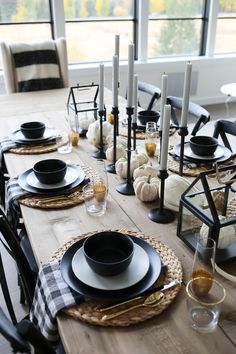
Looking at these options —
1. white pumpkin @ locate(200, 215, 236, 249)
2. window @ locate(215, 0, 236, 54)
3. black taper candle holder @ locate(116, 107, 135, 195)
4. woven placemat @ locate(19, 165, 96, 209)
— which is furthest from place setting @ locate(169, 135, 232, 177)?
window @ locate(215, 0, 236, 54)

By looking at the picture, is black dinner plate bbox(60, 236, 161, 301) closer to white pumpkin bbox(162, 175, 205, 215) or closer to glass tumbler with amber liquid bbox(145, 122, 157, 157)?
white pumpkin bbox(162, 175, 205, 215)

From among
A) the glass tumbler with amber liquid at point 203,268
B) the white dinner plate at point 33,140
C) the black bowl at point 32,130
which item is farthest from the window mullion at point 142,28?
the glass tumbler with amber liquid at point 203,268

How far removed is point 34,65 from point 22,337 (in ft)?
9.47

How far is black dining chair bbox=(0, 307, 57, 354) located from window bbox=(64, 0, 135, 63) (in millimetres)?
4476

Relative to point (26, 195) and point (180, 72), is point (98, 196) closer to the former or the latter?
point (26, 195)

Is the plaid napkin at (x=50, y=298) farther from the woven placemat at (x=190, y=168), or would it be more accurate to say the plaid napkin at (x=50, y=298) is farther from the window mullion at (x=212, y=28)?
the window mullion at (x=212, y=28)

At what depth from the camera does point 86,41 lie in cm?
486

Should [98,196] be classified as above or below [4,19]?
below

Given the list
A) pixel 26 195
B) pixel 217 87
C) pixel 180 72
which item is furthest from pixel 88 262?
pixel 217 87

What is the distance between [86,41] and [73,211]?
399 cm

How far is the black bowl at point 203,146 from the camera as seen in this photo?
1.70 metres

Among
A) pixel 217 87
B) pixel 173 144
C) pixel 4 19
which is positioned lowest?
pixel 217 87

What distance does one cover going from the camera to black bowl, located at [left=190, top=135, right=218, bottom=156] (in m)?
1.70

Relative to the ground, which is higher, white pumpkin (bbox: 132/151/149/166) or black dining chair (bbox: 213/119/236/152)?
white pumpkin (bbox: 132/151/149/166)
